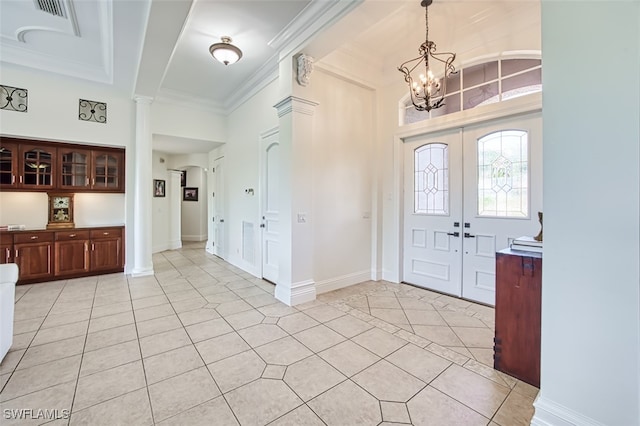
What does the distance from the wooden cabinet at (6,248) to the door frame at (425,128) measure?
5812mm

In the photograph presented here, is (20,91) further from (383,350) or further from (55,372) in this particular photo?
(383,350)

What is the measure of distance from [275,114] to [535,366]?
4.22m

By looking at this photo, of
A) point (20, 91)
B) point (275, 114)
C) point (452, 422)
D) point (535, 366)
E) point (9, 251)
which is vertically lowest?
point (452, 422)

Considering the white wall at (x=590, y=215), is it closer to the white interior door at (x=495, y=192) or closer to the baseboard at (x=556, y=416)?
the baseboard at (x=556, y=416)

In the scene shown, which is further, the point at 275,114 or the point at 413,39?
the point at 275,114

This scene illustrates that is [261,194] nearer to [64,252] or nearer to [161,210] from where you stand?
[64,252]

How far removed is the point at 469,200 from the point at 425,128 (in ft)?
4.03

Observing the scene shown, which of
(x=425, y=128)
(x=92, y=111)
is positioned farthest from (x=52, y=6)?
(x=425, y=128)

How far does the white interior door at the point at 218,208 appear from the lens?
6240mm

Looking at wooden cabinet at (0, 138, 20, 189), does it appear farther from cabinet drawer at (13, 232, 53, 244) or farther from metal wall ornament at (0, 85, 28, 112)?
cabinet drawer at (13, 232, 53, 244)

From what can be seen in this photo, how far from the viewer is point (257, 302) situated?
3586 mm

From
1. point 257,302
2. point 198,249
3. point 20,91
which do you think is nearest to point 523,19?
point 257,302

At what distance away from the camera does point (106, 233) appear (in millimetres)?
4855

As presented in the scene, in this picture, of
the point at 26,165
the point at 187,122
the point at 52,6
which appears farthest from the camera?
the point at 187,122
